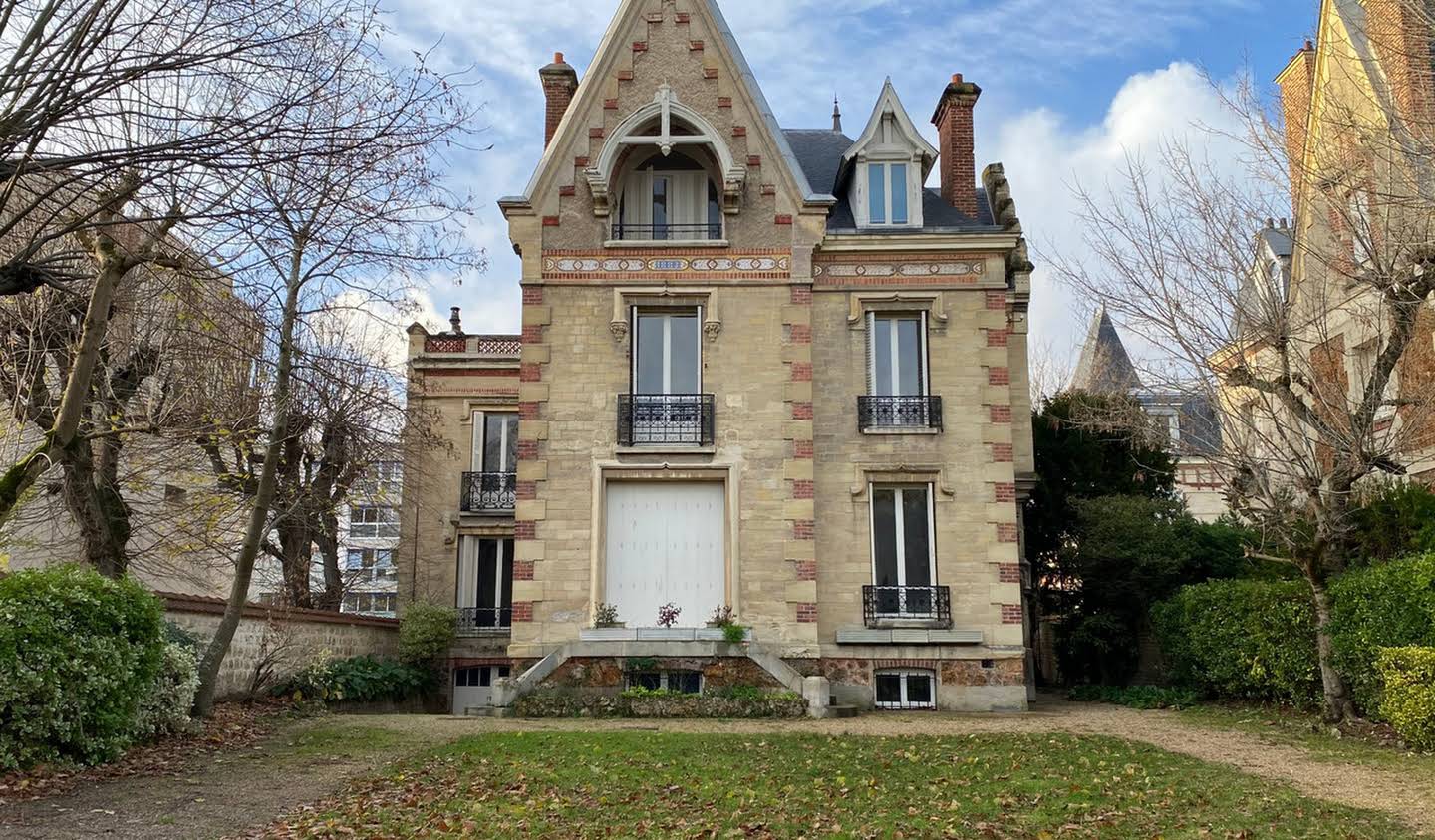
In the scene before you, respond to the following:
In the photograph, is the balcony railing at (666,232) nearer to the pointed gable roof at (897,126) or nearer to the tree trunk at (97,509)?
the pointed gable roof at (897,126)

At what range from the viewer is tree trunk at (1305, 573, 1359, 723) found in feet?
45.3

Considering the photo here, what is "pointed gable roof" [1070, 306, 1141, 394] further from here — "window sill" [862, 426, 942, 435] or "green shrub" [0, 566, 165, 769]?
"green shrub" [0, 566, 165, 769]

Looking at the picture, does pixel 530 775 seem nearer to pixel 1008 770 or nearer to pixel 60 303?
pixel 1008 770

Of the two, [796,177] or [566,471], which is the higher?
[796,177]

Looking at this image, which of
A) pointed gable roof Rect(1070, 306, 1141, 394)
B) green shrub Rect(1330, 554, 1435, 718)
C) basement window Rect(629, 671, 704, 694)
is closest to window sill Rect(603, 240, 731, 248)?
basement window Rect(629, 671, 704, 694)

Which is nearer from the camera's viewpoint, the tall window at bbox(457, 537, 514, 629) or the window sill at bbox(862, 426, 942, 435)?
the window sill at bbox(862, 426, 942, 435)

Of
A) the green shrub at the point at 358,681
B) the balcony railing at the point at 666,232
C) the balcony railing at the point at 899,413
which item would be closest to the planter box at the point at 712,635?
the balcony railing at the point at 899,413

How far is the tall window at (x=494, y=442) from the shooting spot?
993 inches

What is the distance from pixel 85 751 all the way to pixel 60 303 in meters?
5.70

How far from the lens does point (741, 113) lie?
19.0 m

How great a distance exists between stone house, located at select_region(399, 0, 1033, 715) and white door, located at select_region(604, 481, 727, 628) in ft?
0.11

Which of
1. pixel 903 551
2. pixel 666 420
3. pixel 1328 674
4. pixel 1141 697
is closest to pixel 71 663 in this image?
pixel 666 420

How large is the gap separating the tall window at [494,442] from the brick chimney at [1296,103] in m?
16.3

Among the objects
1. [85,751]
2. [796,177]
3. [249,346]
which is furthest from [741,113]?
[85,751]
